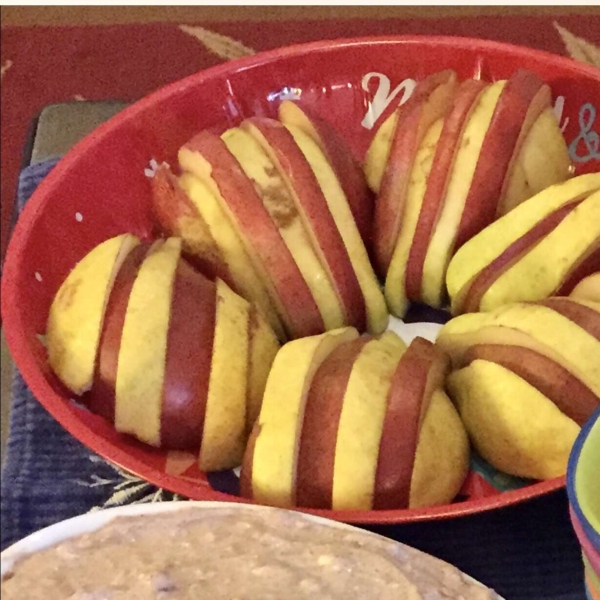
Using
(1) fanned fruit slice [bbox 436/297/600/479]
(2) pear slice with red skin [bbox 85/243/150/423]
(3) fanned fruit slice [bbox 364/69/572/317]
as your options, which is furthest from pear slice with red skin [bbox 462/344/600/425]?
(2) pear slice with red skin [bbox 85/243/150/423]

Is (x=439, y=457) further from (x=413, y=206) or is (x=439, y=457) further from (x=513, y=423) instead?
(x=413, y=206)

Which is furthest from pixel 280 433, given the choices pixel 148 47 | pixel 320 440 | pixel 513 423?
pixel 148 47

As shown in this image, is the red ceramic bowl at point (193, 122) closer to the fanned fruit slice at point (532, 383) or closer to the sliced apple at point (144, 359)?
the sliced apple at point (144, 359)

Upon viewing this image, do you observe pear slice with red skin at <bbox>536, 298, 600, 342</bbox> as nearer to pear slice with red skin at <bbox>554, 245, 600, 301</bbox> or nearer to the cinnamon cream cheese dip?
pear slice with red skin at <bbox>554, 245, 600, 301</bbox>

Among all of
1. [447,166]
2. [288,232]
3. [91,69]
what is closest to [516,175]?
[447,166]

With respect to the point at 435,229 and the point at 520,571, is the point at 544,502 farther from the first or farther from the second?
the point at 435,229

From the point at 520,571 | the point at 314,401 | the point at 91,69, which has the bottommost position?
the point at 520,571
